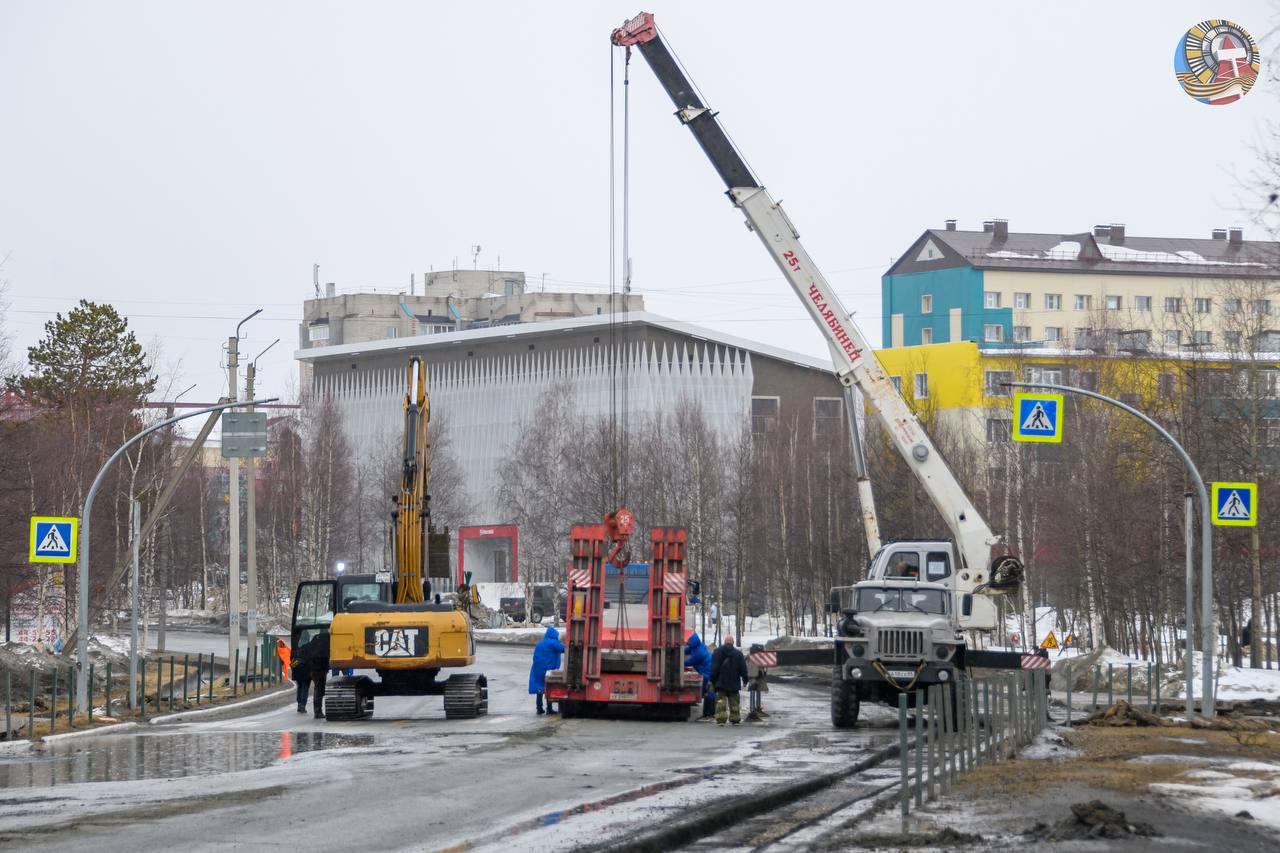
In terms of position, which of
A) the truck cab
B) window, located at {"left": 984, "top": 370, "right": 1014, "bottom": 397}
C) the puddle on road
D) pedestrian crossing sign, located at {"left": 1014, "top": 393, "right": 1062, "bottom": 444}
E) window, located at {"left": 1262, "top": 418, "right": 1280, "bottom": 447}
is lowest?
the puddle on road

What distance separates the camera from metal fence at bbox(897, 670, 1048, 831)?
15203mm

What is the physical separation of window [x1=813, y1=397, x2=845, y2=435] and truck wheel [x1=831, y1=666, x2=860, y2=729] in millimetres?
58812

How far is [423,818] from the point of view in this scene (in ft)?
48.1

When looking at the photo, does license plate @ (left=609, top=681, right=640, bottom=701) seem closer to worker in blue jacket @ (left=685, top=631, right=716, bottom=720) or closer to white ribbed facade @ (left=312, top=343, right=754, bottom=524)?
worker in blue jacket @ (left=685, top=631, right=716, bottom=720)

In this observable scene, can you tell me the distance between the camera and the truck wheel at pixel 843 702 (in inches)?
1053

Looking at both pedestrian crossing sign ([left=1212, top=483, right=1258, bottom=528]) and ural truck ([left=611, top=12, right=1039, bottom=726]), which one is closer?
ural truck ([left=611, top=12, right=1039, bottom=726])

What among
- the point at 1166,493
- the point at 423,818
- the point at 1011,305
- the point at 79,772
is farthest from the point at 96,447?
the point at 1011,305

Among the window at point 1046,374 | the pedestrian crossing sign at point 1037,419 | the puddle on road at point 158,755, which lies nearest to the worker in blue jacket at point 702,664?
the pedestrian crossing sign at point 1037,419

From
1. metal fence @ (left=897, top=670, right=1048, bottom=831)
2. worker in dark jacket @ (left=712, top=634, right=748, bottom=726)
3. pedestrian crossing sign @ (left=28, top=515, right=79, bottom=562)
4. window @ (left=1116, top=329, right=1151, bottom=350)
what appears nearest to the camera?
metal fence @ (left=897, top=670, right=1048, bottom=831)

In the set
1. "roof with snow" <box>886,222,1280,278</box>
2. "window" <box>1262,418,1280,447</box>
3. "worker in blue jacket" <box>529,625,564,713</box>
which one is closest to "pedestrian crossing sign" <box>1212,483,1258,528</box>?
"worker in blue jacket" <box>529,625,564,713</box>

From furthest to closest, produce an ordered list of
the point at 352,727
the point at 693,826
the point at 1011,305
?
the point at 1011,305
the point at 352,727
the point at 693,826

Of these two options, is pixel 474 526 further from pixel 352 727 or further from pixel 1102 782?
pixel 1102 782

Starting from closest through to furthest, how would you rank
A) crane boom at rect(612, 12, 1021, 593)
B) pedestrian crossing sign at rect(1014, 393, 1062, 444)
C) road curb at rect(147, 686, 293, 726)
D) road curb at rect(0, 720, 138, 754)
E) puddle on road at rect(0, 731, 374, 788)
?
1. puddle on road at rect(0, 731, 374, 788)
2. road curb at rect(0, 720, 138, 754)
3. road curb at rect(147, 686, 293, 726)
4. pedestrian crossing sign at rect(1014, 393, 1062, 444)
5. crane boom at rect(612, 12, 1021, 593)

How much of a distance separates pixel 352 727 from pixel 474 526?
8535 cm
